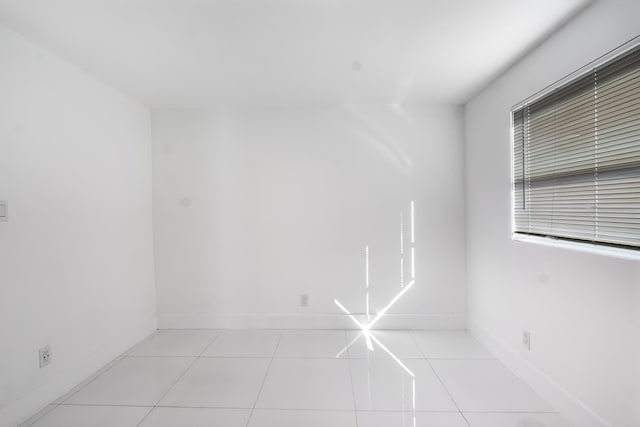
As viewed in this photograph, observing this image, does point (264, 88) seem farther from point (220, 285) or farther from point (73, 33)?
point (220, 285)

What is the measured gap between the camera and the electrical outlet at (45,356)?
2.06 metres

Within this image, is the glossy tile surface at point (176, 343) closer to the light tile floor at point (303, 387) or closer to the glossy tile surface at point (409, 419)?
the light tile floor at point (303, 387)

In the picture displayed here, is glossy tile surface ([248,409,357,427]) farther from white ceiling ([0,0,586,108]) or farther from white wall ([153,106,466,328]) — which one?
white ceiling ([0,0,586,108])

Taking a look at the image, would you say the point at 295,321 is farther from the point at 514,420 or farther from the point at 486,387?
the point at 514,420

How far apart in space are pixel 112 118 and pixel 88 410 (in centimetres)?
235

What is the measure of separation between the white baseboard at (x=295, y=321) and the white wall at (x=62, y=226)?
45 cm

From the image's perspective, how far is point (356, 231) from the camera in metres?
3.36

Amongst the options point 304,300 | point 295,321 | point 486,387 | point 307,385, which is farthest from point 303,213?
point 486,387

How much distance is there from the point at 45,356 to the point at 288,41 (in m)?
2.72

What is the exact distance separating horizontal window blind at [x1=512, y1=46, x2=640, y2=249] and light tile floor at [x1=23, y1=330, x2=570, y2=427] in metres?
1.23

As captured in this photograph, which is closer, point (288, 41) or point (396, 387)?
point (288, 41)

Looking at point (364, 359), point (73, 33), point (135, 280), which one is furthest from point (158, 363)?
point (73, 33)

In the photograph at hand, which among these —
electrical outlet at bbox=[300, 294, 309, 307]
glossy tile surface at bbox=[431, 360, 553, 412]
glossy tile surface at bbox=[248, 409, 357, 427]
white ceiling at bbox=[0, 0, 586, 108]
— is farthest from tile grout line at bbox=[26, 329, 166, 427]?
glossy tile surface at bbox=[431, 360, 553, 412]

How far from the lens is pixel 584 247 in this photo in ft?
5.90
